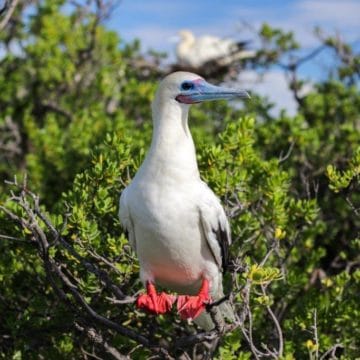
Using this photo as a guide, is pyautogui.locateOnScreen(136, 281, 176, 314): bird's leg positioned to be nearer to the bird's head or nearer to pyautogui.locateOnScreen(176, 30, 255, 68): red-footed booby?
the bird's head

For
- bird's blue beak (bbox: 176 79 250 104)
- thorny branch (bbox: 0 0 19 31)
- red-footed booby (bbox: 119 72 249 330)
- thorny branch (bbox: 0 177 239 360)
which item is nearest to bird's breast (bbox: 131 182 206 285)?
red-footed booby (bbox: 119 72 249 330)

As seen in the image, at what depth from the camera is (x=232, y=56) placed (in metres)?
13.2

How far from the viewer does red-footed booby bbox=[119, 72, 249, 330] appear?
3.74 m

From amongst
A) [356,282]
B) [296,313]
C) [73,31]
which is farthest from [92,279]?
[73,31]

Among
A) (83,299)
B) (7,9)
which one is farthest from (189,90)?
(7,9)

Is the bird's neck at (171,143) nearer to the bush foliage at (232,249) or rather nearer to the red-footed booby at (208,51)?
the bush foliage at (232,249)

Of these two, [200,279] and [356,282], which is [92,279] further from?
[356,282]

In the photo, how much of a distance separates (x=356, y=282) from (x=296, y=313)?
45 centimetres

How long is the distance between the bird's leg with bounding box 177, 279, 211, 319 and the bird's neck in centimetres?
61

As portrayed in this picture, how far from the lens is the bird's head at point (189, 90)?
3893 millimetres

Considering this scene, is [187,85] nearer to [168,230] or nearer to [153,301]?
[168,230]

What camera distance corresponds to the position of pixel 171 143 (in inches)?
151

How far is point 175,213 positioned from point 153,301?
47cm

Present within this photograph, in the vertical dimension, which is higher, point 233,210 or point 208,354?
point 233,210
